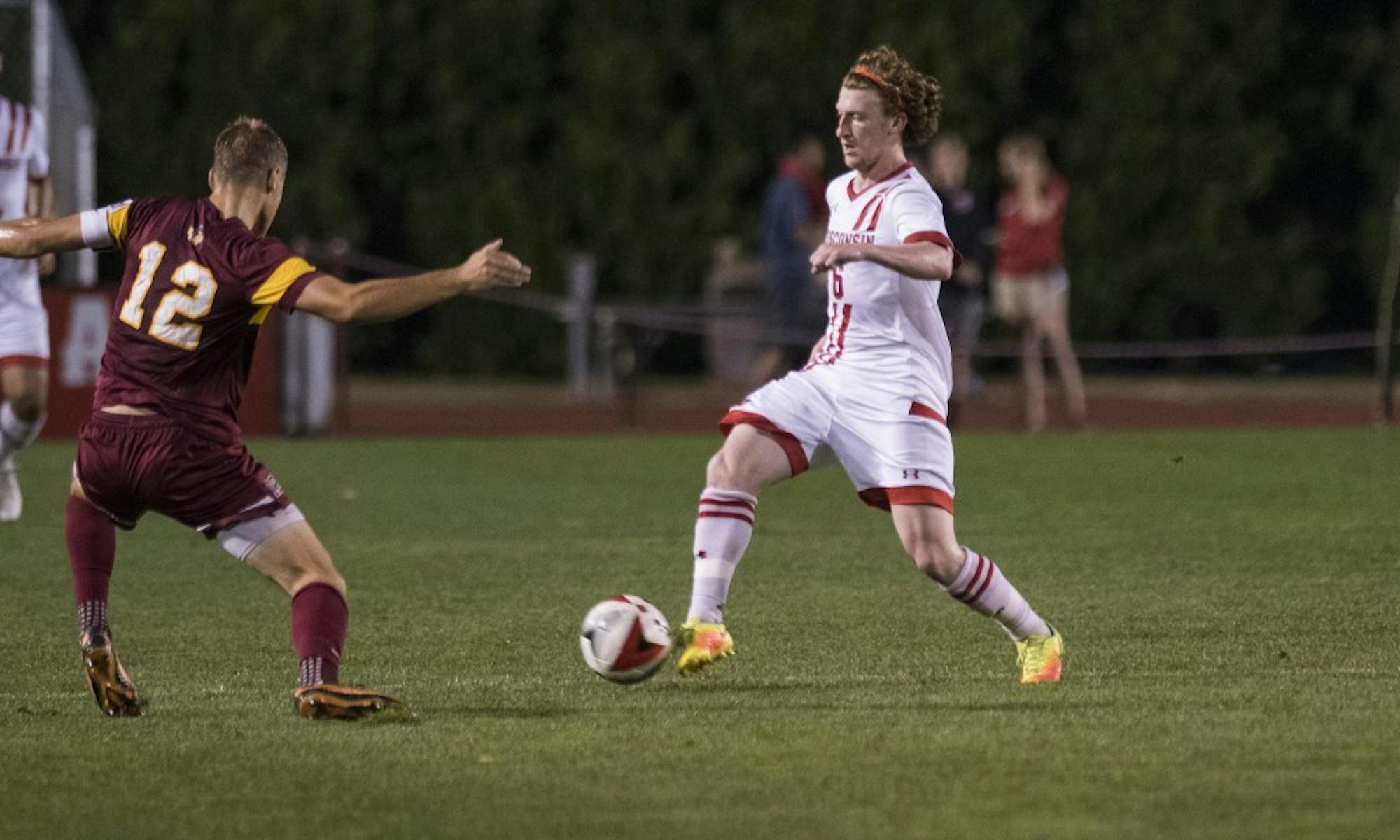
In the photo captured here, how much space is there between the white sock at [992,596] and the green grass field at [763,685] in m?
0.20

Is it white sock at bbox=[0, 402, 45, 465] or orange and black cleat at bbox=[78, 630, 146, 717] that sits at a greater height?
white sock at bbox=[0, 402, 45, 465]

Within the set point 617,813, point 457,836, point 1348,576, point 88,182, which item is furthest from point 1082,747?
point 88,182

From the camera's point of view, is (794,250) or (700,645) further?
(794,250)

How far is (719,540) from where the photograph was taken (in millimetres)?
7805

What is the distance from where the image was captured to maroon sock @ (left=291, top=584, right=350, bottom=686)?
692 cm

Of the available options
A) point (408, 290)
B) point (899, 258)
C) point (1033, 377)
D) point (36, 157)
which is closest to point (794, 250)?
→ point (1033, 377)

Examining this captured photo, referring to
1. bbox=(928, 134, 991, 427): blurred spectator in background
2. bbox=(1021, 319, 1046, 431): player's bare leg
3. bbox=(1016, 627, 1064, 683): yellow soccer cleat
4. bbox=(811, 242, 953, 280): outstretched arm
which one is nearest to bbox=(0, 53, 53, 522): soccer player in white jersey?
bbox=(811, 242, 953, 280): outstretched arm

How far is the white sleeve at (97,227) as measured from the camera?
704 cm

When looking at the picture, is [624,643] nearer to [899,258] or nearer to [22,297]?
[899,258]

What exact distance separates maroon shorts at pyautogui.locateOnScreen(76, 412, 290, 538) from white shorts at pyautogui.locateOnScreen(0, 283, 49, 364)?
5.39 metres

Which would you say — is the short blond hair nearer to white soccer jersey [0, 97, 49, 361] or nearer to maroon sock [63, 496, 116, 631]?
maroon sock [63, 496, 116, 631]

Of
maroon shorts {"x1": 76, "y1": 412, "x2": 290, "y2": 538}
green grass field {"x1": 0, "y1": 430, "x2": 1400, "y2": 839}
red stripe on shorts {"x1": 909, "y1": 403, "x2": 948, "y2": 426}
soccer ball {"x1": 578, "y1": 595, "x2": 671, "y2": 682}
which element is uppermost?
red stripe on shorts {"x1": 909, "y1": 403, "x2": 948, "y2": 426}

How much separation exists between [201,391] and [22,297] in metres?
5.57

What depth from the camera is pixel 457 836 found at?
539cm
